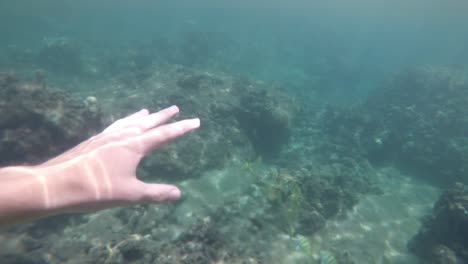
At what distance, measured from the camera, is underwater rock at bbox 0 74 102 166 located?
6602 millimetres

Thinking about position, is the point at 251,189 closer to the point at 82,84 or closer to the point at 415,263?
the point at 415,263

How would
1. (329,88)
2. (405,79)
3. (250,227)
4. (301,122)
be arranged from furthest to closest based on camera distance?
(329,88), (405,79), (301,122), (250,227)

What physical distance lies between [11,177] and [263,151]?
1164cm

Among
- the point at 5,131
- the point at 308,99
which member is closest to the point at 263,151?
the point at 5,131

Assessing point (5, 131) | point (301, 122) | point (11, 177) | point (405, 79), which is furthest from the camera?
point (405, 79)

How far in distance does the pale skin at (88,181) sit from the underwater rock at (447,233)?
935 centimetres

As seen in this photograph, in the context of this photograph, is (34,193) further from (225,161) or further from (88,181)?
(225,161)

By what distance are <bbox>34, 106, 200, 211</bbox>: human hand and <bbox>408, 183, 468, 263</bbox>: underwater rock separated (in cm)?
932

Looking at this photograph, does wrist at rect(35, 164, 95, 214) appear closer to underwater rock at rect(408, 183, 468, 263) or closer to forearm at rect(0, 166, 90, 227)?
forearm at rect(0, 166, 90, 227)

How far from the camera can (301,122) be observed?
56.3 ft

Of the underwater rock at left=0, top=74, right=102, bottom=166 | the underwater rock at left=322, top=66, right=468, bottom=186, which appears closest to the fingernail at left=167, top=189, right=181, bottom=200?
the underwater rock at left=0, top=74, right=102, bottom=166

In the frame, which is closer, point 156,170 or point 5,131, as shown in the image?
point 5,131

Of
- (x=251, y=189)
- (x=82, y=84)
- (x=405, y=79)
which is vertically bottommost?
(x=82, y=84)

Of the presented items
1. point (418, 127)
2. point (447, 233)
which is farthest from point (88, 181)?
point (418, 127)
